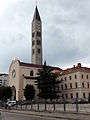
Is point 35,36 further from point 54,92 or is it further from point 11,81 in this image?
point 54,92

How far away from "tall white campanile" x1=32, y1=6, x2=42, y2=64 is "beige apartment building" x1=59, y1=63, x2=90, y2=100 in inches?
1447

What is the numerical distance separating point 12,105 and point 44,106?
17.7 metres

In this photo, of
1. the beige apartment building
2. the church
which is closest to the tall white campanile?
the church

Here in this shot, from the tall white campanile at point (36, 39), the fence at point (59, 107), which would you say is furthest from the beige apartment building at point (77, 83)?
the fence at point (59, 107)

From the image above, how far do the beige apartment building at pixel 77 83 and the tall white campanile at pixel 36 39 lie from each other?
1447 inches

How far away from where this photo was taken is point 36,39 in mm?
132000

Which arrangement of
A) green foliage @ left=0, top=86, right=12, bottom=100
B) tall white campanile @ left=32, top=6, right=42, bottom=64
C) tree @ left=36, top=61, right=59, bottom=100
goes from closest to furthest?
tree @ left=36, top=61, right=59, bottom=100
green foliage @ left=0, top=86, right=12, bottom=100
tall white campanile @ left=32, top=6, right=42, bottom=64

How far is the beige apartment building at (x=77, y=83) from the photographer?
84562mm

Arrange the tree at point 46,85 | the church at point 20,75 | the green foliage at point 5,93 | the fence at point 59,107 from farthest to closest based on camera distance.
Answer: the church at point 20,75
the green foliage at point 5,93
the tree at point 46,85
the fence at point 59,107

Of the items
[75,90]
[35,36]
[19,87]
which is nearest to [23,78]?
[19,87]

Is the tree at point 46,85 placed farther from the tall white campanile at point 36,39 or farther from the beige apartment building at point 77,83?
the tall white campanile at point 36,39

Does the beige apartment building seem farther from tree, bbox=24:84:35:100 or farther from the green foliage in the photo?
the green foliage

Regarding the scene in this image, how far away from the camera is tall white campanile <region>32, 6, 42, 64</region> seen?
12729 centimetres

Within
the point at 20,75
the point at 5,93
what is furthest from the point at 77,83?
the point at 5,93
